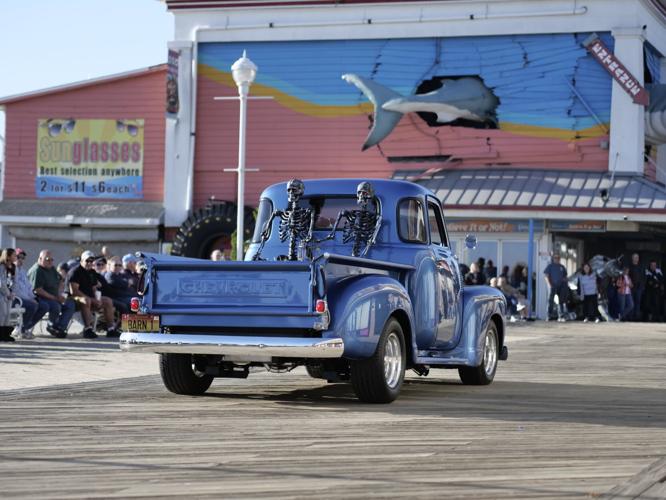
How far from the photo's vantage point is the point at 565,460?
8.34 m

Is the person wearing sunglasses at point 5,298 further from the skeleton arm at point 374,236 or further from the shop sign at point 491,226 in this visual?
the shop sign at point 491,226

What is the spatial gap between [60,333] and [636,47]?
20.5 metres

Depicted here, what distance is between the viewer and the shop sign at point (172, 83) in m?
40.2

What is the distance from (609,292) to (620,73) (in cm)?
576

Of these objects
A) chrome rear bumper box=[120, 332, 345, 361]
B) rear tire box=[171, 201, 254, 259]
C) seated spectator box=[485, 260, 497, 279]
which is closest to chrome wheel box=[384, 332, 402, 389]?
chrome rear bumper box=[120, 332, 345, 361]

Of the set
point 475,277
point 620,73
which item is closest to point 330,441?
point 475,277

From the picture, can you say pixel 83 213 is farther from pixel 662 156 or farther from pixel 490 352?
pixel 490 352

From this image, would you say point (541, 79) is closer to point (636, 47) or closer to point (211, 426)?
point (636, 47)

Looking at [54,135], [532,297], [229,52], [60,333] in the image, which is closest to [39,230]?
[54,135]

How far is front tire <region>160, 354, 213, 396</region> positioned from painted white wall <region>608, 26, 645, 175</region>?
26114 mm

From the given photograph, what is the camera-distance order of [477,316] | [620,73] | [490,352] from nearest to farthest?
1. [477,316]
2. [490,352]
3. [620,73]

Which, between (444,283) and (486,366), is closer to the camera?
(444,283)

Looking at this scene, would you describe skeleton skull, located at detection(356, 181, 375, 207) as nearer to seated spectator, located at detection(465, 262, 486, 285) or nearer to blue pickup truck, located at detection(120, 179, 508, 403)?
blue pickup truck, located at detection(120, 179, 508, 403)

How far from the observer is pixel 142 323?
466 inches
